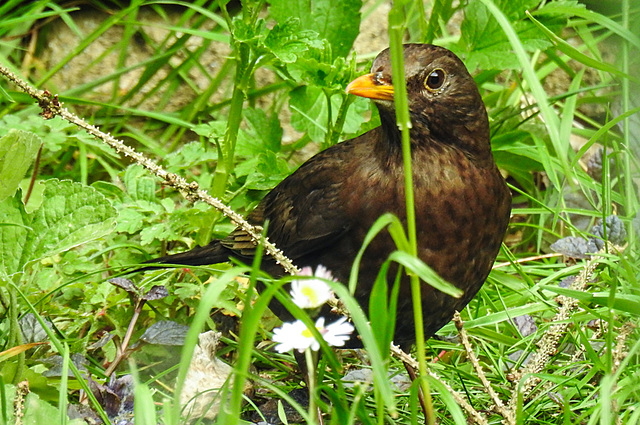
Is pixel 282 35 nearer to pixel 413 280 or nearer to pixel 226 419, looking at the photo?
pixel 413 280

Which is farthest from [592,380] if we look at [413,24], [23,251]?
[413,24]

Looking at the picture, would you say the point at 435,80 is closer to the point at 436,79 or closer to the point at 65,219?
the point at 436,79

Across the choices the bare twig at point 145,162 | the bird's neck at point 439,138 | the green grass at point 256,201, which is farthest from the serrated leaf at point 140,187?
the bare twig at point 145,162

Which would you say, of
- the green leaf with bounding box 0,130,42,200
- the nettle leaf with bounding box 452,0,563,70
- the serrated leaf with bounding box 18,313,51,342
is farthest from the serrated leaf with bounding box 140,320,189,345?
the nettle leaf with bounding box 452,0,563,70

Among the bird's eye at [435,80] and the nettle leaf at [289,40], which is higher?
the nettle leaf at [289,40]

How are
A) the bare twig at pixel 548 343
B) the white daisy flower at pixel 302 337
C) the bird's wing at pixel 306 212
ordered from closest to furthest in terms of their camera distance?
the white daisy flower at pixel 302 337 → the bare twig at pixel 548 343 → the bird's wing at pixel 306 212

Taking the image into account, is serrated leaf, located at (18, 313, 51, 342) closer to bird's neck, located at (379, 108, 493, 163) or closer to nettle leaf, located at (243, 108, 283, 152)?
bird's neck, located at (379, 108, 493, 163)

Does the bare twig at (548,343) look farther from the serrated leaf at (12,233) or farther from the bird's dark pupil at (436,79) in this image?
the serrated leaf at (12,233)
